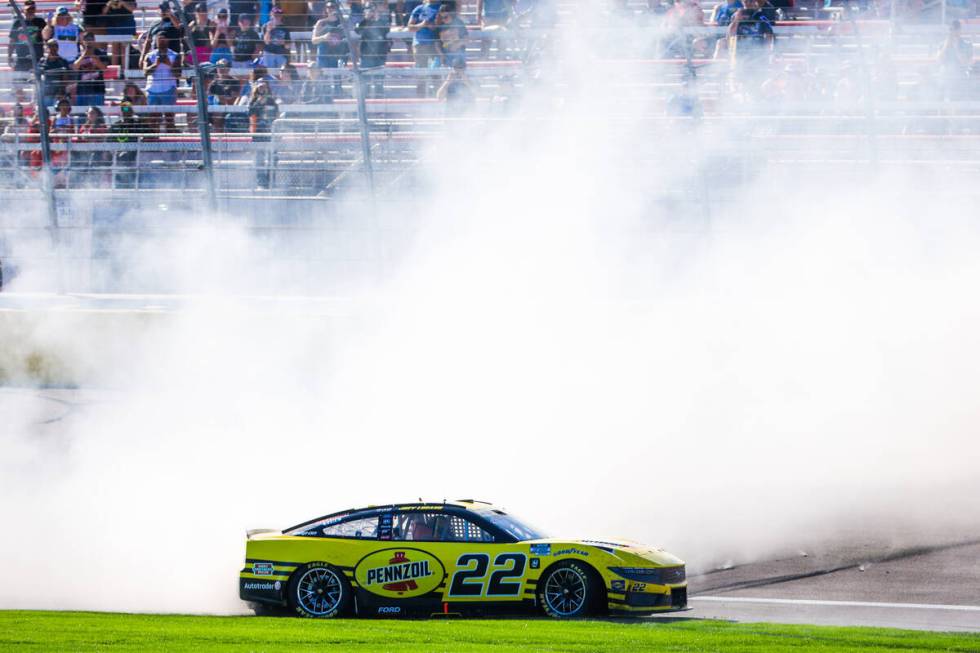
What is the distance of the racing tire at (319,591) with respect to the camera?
8.88m

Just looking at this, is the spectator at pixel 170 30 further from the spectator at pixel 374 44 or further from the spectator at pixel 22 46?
the spectator at pixel 374 44

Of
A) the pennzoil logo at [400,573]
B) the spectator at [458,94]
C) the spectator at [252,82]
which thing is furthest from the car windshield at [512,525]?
the spectator at [252,82]

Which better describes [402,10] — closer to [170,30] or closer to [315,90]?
[315,90]

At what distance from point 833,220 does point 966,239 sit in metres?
1.21

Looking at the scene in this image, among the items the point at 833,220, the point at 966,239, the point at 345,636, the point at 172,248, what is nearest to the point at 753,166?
the point at 833,220

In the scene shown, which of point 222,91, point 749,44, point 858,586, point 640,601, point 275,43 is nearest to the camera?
point 640,601

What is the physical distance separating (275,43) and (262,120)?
2.95 feet

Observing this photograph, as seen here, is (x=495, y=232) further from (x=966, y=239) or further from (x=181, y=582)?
(x=181, y=582)

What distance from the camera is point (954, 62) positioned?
12797 mm

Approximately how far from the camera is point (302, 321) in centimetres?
1395

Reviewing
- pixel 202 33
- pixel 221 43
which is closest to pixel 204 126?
pixel 221 43

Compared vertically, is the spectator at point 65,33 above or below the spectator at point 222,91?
above

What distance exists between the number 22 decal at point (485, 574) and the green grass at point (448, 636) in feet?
0.97

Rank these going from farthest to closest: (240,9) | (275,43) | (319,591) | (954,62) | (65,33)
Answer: (65,33)
(240,9)
(275,43)
(954,62)
(319,591)
